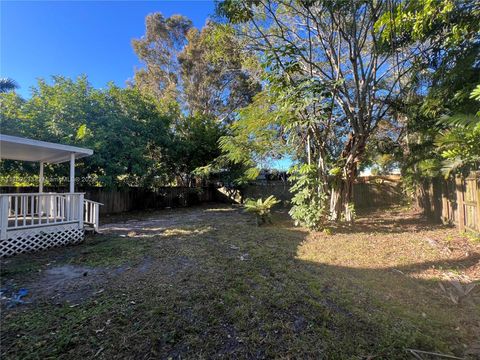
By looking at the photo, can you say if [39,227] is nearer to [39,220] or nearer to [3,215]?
[39,220]

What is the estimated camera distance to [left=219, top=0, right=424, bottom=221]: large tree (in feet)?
18.5

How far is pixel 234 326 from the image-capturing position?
248 cm

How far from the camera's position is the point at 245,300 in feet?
9.85

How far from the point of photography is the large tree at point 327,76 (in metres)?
5.62

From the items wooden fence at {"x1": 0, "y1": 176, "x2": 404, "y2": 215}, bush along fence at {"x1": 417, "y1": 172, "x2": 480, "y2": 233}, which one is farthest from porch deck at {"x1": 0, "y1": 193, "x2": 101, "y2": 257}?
bush along fence at {"x1": 417, "y1": 172, "x2": 480, "y2": 233}

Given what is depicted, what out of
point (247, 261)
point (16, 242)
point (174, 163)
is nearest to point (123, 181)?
point (174, 163)

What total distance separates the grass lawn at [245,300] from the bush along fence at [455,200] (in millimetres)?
626

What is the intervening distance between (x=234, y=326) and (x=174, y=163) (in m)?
11.9

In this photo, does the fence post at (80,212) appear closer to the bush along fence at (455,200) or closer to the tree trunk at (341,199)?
the tree trunk at (341,199)

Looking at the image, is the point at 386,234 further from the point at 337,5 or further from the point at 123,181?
the point at 123,181

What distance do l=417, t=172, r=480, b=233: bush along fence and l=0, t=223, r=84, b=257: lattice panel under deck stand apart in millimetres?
9022

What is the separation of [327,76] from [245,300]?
6696mm

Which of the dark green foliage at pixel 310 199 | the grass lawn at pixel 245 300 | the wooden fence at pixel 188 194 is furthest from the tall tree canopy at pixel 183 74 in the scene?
the grass lawn at pixel 245 300

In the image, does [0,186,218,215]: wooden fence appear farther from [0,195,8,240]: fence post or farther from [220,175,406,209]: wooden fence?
[220,175,406,209]: wooden fence
